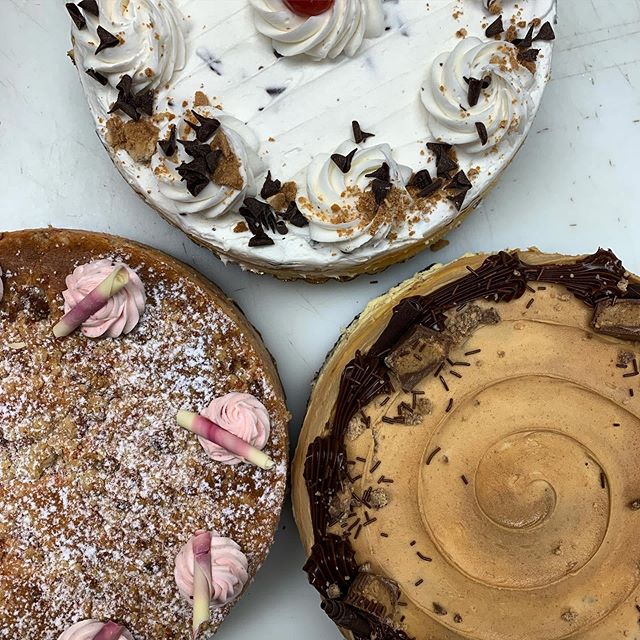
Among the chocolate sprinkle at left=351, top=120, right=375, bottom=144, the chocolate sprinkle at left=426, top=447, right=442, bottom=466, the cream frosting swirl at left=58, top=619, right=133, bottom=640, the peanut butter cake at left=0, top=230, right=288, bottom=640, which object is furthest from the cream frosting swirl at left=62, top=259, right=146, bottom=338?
the chocolate sprinkle at left=426, top=447, right=442, bottom=466

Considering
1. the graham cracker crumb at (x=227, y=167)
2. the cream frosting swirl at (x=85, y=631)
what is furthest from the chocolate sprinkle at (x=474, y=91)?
the cream frosting swirl at (x=85, y=631)

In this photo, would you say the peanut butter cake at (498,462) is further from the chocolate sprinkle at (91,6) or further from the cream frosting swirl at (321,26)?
the chocolate sprinkle at (91,6)

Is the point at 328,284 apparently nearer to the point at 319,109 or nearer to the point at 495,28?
the point at 319,109

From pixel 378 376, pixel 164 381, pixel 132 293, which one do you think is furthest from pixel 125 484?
pixel 378 376

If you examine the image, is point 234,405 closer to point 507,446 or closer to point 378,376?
point 378,376

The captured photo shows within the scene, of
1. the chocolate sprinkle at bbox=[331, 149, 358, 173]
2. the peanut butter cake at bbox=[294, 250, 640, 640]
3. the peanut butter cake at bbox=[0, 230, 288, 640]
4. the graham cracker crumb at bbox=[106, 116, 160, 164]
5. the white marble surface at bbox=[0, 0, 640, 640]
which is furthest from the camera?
the white marble surface at bbox=[0, 0, 640, 640]

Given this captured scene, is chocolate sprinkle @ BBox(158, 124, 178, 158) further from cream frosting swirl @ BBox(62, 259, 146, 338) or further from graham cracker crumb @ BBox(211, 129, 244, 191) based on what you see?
cream frosting swirl @ BBox(62, 259, 146, 338)
